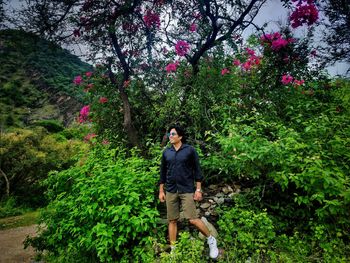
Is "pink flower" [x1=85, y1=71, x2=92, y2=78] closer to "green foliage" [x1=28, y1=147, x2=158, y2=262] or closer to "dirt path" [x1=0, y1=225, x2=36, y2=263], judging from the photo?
"green foliage" [x1=28, y1=147, x2=158, y2=262]

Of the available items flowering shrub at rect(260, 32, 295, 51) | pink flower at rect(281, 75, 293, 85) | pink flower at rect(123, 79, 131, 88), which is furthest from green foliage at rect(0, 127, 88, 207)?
pink flower at rect(281, 75, 293, 85)

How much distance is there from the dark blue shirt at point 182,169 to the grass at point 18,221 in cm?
853

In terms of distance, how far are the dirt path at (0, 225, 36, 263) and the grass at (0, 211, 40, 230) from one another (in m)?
0.63

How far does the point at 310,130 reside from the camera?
15.4 ft

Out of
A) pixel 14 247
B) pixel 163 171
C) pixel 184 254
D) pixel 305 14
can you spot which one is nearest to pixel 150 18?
pixel 305 14

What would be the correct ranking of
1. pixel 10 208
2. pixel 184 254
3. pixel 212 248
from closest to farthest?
pixel 184 254 → pixel 212 248 → pixel 10 208

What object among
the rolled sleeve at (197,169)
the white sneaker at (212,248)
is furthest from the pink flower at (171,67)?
the white sneaker at (212,248)

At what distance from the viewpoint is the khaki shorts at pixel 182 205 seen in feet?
13.3

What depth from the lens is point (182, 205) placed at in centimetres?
414

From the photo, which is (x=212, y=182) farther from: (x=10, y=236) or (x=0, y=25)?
(x=10, y=236)

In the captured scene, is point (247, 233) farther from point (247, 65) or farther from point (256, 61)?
point (256, 61)

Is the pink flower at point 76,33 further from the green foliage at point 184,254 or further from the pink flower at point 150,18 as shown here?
the green foliage at point 184,254

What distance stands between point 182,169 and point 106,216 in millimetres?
1333

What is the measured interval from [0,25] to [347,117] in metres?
6.84
